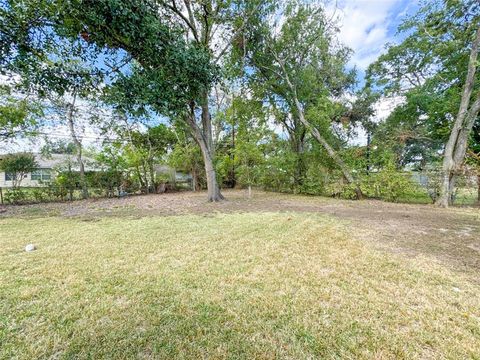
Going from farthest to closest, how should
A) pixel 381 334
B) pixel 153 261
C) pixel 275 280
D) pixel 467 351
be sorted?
pixel 153 261 → pixel 275 280 → pixel 381 334 → pixel 467 351

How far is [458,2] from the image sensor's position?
7582 millimetres

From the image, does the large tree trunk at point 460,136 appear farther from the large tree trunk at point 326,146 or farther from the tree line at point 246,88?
the large tree trunk at point 326,146

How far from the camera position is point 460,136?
7.84 m

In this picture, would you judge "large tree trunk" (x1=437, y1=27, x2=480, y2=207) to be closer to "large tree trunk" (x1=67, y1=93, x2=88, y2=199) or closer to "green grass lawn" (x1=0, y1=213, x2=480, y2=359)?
"green grass lawn" (x1=0, y1=213, x2=480, y2=359)

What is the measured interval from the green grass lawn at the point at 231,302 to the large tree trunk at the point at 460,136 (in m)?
6.89

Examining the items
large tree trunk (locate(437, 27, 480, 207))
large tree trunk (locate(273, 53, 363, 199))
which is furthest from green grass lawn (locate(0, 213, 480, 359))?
large tree trunk (locate(273, 53, 363, 199))

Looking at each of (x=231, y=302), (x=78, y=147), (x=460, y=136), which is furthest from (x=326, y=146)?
(x=78, y=147)

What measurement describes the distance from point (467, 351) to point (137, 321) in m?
2.39

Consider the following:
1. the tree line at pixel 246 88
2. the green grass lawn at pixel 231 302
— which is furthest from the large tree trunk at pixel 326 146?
the green grass lawn at pixel 231 302

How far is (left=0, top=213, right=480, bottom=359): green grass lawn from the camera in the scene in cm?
147

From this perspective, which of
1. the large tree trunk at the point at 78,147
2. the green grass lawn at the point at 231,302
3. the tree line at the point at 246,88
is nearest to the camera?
the green grass lawn at the point at 231,302

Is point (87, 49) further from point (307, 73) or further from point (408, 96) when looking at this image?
point (408, 96)

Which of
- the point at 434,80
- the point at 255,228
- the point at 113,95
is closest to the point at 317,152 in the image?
the point at 434,80

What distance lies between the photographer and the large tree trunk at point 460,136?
→ 749 centimetres
